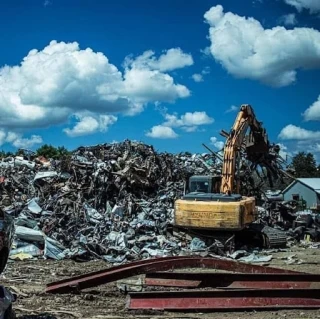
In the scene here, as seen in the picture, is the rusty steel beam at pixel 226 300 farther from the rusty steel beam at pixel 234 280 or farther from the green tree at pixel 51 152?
the green tree at pixel 51 152

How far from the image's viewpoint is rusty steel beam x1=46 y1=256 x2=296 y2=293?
27.7ft

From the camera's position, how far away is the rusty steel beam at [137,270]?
8453mm

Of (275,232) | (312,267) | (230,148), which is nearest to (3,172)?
(230,148)

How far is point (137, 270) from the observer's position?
29.7ft

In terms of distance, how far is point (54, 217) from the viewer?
16406 millimetres

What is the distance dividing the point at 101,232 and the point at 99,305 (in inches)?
319

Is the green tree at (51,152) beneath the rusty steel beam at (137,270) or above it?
above

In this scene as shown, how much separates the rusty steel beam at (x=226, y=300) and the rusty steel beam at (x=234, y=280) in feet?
2.40

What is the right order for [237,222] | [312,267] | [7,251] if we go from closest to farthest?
[7,251], [312,267], [237,222]

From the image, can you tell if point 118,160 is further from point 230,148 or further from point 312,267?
point 312,267

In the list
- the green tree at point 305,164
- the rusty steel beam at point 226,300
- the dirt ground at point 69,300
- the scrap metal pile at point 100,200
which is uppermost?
the green tree at point 305,164

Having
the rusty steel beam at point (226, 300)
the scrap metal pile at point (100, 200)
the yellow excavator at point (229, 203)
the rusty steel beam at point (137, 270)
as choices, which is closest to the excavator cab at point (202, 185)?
the yellow excavator at point (229, 203)

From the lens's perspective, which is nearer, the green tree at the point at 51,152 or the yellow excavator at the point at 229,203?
the yellow excavator at the point at 229,203

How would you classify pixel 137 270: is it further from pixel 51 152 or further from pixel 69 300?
pixel 51 152
